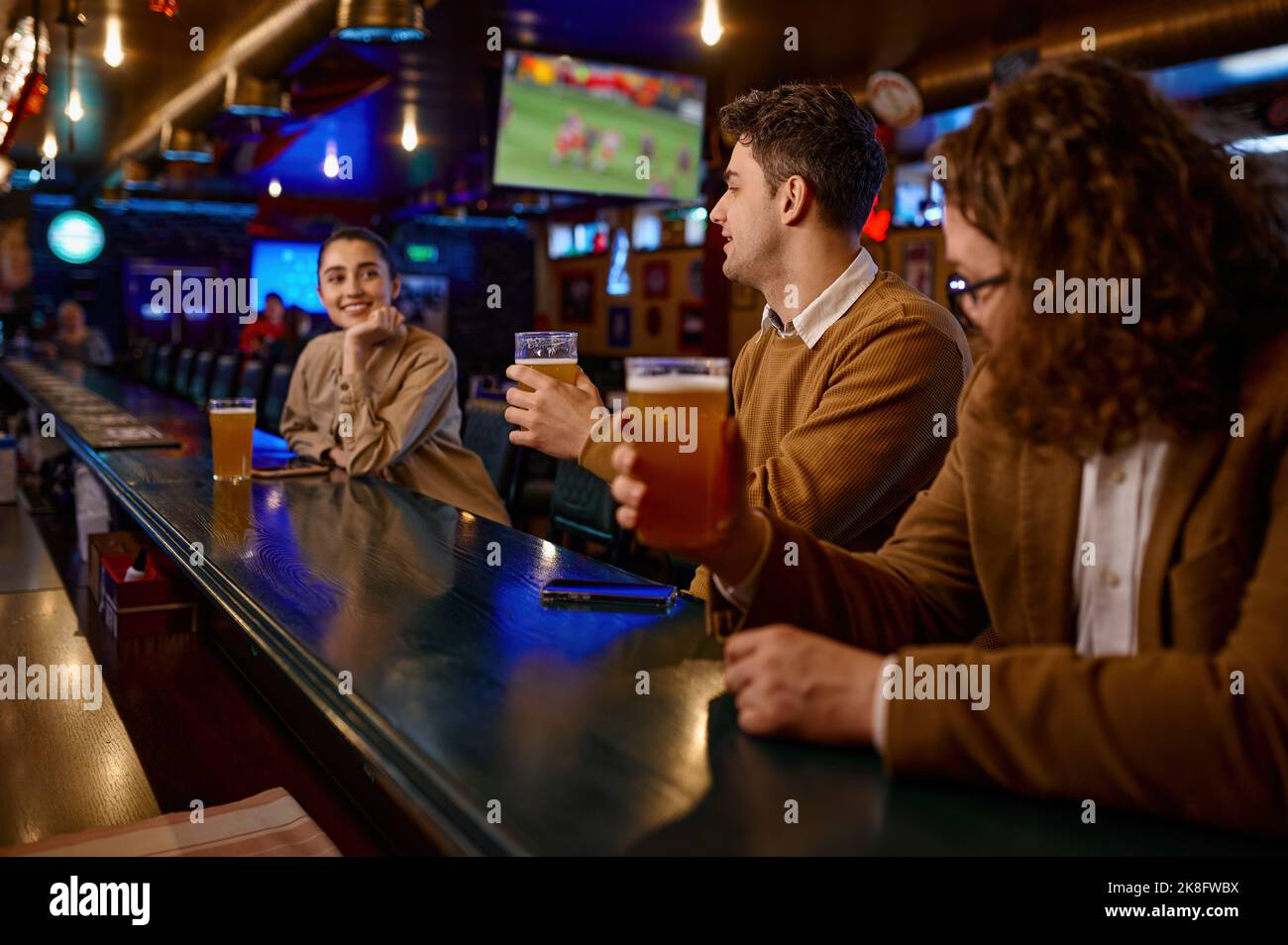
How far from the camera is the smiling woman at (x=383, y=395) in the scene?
2.80 meters

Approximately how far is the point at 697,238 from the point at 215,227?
7.38m

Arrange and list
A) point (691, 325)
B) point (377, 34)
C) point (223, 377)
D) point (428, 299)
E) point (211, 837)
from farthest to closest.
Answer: point (428, 299)
point (691, 325)
point (223, 377)
point (377, 34)
point (211, 837)

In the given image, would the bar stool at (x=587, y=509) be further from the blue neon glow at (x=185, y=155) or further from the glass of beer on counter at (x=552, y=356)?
the blue neon glow at (x=185, y=155)

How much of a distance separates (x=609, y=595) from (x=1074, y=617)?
607mm

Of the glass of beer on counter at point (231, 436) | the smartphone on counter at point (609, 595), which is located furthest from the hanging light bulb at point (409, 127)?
the smartphone on counter at point (609, 595)

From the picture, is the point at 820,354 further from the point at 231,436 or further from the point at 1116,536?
the point at 231,436

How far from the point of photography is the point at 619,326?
14656 mm

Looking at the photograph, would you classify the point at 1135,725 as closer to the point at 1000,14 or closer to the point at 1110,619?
the point at 1110,619

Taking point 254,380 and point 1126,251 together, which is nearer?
point 1126,251

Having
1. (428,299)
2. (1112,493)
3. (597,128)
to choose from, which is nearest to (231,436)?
(1112,493)

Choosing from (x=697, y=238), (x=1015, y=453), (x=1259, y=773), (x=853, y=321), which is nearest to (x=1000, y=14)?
(x=853, y=321)

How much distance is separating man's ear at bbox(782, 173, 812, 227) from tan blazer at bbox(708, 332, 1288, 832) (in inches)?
30.3
